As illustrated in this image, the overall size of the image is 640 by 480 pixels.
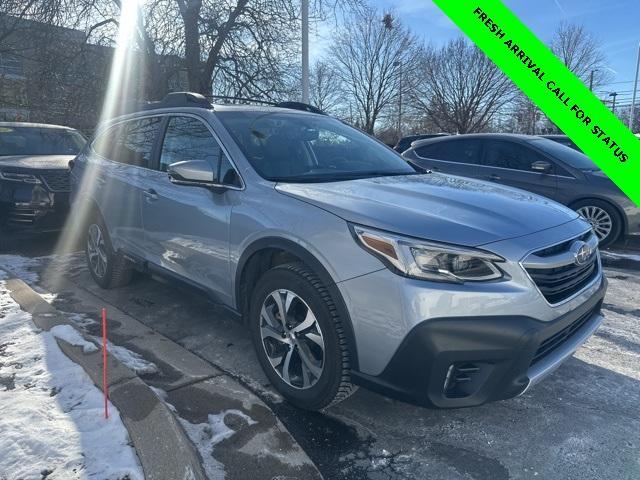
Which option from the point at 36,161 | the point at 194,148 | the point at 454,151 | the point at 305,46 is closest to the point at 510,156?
the point at 454,151

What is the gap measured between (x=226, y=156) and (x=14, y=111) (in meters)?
22.9

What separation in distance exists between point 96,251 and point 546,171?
19.4 ft

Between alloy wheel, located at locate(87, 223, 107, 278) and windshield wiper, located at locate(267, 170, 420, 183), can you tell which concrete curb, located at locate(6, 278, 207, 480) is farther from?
alloy wheel, located at locate(87, 223, 107, 278)

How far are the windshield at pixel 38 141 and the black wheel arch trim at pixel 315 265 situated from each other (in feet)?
20.5

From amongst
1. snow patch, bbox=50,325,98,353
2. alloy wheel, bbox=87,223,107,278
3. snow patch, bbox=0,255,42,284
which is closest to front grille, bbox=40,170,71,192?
snow patch, bbox=0,255,42,284

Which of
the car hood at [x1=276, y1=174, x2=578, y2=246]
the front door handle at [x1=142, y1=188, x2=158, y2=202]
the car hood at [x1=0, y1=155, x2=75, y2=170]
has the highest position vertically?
the car hood at [x1=276, y1=174, x2=578, y2=246]

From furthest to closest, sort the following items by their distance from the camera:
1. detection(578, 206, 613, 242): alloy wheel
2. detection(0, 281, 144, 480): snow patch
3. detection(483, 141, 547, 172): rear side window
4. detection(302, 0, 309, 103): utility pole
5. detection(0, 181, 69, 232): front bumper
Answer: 1. detection(302, 0, 309, 103): utility pole
2. detection(483, 141, 547, 172): rear side window
3. detection(578, 206, 613, 242): alloy wheel
4. detection(0, 181, 69, 232): front bumper
5. detection(0, 281, 144, 480): snow patch

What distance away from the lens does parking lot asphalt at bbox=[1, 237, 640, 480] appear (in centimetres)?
233

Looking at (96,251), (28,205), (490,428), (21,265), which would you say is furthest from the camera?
(28,205)

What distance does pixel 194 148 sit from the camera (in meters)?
3.61

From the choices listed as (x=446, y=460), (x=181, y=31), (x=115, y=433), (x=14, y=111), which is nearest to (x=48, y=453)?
(x=115, y=433)

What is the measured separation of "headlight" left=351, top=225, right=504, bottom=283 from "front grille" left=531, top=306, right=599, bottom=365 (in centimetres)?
45

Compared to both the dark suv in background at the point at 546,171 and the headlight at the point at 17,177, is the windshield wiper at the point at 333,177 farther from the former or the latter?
the headlight at the point at 17,177

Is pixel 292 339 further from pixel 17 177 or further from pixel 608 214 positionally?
pixel 608 214
